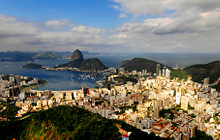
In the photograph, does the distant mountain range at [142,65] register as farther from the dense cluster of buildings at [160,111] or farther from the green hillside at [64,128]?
the green hillside at [64,128]

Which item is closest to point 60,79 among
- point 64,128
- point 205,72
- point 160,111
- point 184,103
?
point 160,111

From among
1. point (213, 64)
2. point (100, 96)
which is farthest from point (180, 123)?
point (213, 64)

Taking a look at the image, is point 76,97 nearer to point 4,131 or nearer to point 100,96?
point 100,96

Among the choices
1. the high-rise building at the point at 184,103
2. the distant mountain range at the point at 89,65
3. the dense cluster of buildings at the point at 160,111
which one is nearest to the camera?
the dense cluster of buildings at the point at 160,111

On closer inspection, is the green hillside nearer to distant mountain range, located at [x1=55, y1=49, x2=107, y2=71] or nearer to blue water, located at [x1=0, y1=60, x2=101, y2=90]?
blue water, located at [x1=0, y1=60, x2=101, y2=90]

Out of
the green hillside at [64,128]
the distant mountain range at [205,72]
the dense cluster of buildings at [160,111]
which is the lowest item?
the dense cluster of buildings at [160,111]

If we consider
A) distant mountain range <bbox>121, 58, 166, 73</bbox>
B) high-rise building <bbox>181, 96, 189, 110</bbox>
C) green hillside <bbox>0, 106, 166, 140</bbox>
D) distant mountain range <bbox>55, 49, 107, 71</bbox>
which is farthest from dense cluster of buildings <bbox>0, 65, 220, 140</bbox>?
distant mountain range <bbox>55, 49, 107, 71</bbox>

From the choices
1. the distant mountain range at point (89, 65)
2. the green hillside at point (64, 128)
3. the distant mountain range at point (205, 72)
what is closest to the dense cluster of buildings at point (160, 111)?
the green hillside at point (64, 128)

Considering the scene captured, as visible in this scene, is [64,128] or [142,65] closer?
[64,128]

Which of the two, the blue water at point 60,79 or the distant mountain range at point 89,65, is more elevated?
the distant mountain range at point 89,65

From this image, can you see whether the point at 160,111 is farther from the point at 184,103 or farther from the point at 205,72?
the point at 205,72

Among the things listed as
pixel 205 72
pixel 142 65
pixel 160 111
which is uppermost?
pixel 142 65
